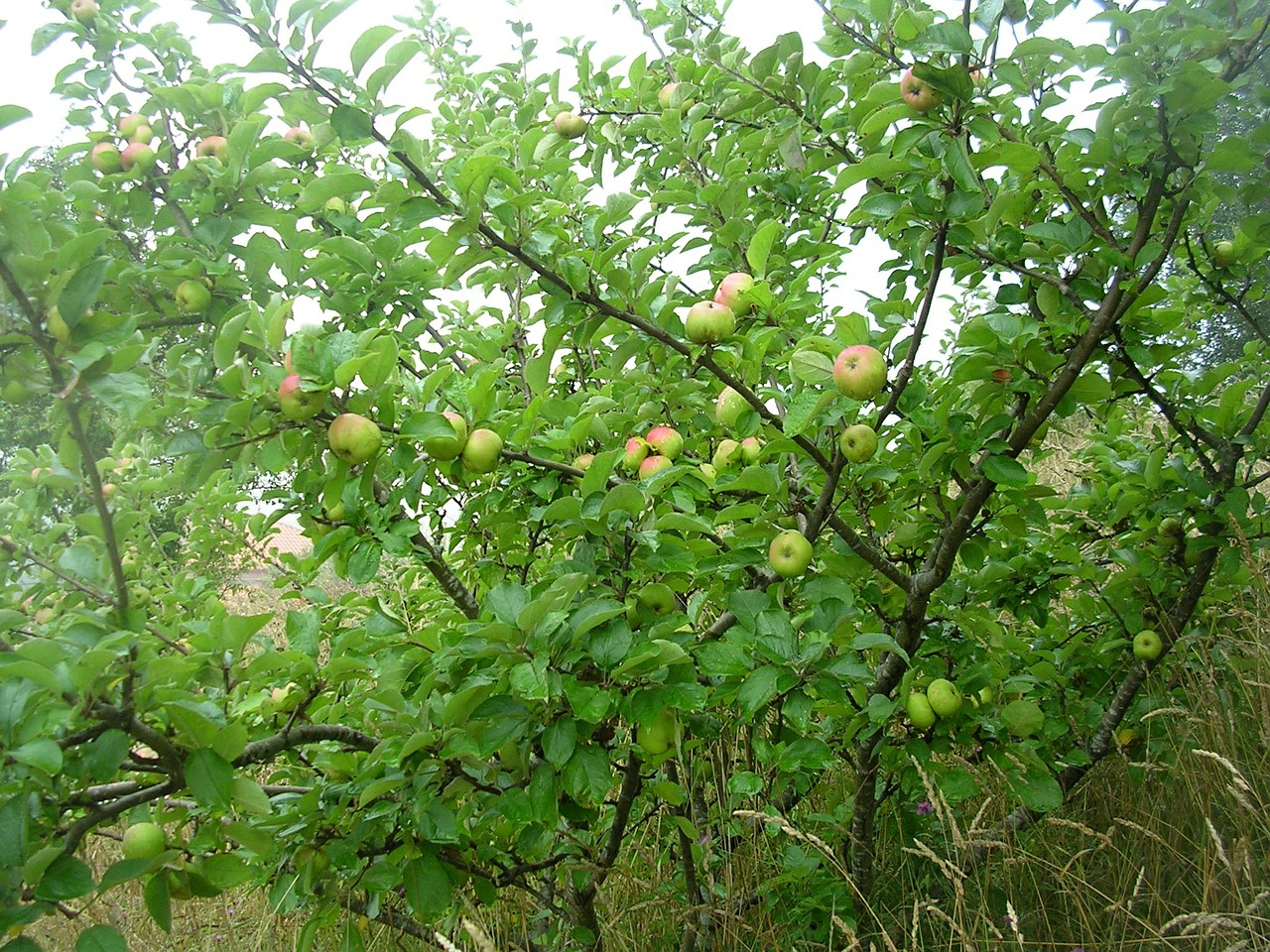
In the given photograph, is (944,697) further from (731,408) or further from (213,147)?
(213,147)

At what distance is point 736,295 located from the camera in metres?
1.62

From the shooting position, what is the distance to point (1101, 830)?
7.84 ft

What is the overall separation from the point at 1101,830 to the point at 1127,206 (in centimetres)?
168

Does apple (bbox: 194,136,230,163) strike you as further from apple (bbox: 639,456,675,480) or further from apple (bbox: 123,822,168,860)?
apple (bbox: 123,822,168,860)

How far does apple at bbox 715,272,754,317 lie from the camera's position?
162 cm

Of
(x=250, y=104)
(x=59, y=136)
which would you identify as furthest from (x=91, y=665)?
(x=59, y=136)

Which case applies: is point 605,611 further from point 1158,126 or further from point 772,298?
point 1158,126

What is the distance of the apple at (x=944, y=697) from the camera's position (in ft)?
5.68

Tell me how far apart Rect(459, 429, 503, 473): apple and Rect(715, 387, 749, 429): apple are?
487mm

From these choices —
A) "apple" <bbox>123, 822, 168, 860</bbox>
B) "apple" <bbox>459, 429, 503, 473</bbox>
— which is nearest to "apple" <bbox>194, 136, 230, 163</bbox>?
"apple" <bbox>459, 429, 503, 473</bbox>

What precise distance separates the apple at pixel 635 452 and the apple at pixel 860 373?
0.42 m

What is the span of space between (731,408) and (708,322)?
219mm

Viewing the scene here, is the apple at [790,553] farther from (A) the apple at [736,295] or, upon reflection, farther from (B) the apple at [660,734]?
(A) the apple at [736,295]

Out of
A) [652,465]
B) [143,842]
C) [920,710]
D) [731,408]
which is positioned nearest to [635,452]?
[652,465]
